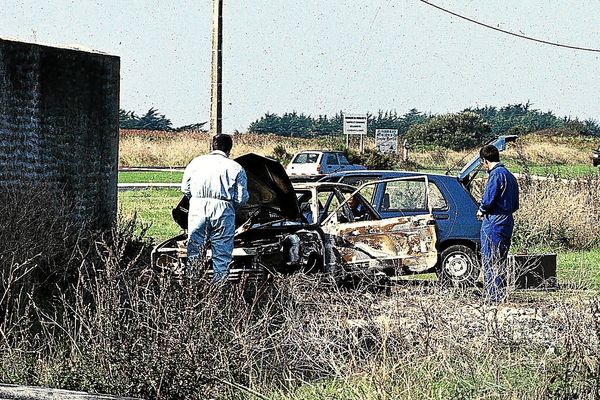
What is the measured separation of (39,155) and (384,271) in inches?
184

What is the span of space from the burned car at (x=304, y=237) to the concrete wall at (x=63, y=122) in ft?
7.27

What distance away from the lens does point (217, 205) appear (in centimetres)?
1180

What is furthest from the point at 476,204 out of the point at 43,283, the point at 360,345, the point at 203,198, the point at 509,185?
the point at 360,345

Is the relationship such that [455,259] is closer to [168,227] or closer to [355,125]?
[168,227]

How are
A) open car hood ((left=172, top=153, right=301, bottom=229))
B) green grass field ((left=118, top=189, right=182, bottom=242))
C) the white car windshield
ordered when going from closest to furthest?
open car hood ((left=172, top=153, right=301, bottom=229)) < green grass field ((left=118, top=189, right=182, bottom=242)) < the white car windshield

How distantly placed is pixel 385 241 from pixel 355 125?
1676 inches

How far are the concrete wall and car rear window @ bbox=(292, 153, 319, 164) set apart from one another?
29.2m

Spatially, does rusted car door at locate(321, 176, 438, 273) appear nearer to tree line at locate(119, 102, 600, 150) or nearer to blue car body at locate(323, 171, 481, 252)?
blue car body at locate(323, 171, 481, 252)

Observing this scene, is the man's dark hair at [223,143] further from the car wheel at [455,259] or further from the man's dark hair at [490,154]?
the car wheel at [455,259]

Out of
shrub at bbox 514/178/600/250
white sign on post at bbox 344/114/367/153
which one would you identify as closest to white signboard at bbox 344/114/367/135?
white sign on post at bbox 344/114/367/153

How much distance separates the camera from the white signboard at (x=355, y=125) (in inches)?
2200

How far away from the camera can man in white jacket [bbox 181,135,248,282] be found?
38.7ft

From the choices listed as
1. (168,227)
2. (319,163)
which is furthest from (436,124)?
(168,227)

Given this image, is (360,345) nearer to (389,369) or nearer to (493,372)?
(389,369)
